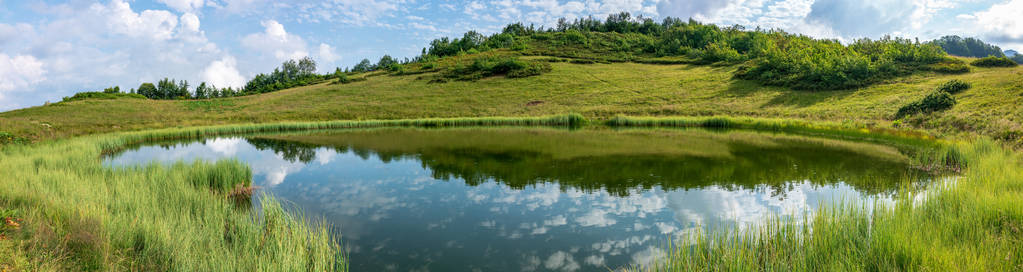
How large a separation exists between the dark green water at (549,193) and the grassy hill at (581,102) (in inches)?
468

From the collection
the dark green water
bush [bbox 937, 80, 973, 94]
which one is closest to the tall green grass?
the dark green water

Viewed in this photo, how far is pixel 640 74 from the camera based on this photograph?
209ft

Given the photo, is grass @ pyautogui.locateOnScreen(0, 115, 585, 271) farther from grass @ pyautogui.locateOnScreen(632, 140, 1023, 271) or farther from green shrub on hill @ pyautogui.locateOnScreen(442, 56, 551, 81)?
green shrub on hill @ pyautogui.locateOnScreen(442, 56, 551, 81)

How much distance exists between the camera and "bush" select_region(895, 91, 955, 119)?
26.3 meters

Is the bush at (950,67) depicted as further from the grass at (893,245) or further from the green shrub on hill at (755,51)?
the grass at (893,245)

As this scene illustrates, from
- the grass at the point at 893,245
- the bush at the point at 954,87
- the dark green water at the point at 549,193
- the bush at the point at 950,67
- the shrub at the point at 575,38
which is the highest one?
the shrub at the point at 575,38

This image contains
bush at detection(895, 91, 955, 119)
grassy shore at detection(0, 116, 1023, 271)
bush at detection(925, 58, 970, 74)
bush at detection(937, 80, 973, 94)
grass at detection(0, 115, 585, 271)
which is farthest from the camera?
bush at detection(925, 58, 970, 74)

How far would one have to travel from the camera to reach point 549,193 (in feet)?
32.8

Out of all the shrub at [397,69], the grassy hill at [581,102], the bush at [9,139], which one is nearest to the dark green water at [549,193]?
the bush at [9,139]

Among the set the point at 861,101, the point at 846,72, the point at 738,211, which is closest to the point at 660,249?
the point at 738,211

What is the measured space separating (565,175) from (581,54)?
73831 mm

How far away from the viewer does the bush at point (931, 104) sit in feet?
86.4

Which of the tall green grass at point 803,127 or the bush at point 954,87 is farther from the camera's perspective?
the bush at point 954,87

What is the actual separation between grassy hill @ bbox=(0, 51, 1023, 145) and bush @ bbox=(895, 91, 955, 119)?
972 mm
